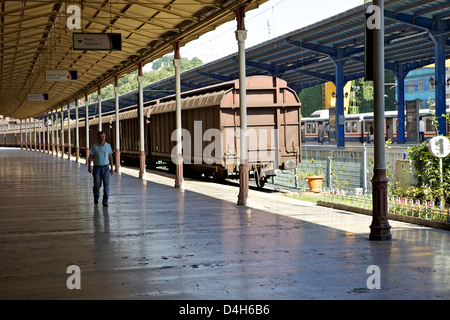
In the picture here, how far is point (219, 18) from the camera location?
626 inches

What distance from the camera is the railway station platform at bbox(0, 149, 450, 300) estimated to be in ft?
20.5

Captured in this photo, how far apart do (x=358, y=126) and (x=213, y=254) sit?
45534 mm

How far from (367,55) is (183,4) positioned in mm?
7828

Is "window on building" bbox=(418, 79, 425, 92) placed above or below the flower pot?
above

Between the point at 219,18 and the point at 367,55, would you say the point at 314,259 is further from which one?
the point at 219,18

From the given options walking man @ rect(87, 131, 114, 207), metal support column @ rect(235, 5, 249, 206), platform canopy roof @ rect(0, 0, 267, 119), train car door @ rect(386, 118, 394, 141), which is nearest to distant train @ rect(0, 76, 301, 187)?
platform canopy roof @ rect(0, 0, 267, 119)

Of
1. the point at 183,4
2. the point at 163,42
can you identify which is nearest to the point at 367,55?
the point at 183,4

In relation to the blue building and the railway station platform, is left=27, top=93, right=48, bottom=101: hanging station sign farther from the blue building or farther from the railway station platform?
the blue building

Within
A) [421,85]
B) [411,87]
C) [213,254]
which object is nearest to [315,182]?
[213,254]

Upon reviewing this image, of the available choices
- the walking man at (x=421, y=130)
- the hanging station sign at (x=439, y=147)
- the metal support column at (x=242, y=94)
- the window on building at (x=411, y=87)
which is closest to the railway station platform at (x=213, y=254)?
the metal support column at (x=242, y=94)

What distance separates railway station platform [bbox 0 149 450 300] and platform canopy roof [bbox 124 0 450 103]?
13438 millimetres

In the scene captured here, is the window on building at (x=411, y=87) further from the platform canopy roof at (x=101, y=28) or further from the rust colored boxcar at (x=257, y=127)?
the rust colored boxcar at (x=257, y=127)

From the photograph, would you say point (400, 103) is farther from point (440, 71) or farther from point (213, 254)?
point (213, 254)

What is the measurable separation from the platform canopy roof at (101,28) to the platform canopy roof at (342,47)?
314 inches
